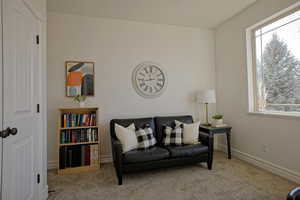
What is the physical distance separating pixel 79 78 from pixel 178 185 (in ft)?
8.18

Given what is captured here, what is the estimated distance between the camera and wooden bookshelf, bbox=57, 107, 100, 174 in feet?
8.84

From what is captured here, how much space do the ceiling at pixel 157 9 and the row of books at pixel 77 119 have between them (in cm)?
189

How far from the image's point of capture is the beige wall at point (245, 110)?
241 centimetres

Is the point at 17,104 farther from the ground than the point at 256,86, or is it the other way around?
the point at 256,86

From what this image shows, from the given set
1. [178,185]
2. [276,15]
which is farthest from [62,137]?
[276,15]

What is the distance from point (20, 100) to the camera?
1.54 meters

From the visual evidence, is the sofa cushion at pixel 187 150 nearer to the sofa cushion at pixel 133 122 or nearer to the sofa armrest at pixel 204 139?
the sofa armrest at pixel 204 139

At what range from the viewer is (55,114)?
3.00 m

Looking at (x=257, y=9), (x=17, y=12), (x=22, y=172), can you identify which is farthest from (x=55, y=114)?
(x=257, y=9)

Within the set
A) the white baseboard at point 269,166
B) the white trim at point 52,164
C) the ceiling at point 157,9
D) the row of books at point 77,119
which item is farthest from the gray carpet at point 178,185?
the ceiling at point 157,9

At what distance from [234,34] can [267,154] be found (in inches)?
92.6

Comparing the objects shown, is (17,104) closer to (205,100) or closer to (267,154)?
(205,100)

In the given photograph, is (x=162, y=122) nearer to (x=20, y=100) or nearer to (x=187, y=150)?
(x=187, y=150)

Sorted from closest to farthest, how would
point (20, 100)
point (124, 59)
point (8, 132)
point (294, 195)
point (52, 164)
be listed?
point (294, 195) < point (8, 132) < point (20, 100) < point (52, 164) < point (124, 59)
